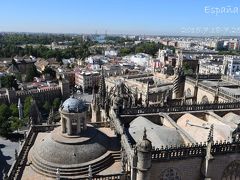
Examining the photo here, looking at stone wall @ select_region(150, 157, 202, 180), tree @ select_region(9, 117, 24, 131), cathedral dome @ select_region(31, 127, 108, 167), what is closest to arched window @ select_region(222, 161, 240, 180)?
stone wall @ select_region(150, 157, 202, 180)

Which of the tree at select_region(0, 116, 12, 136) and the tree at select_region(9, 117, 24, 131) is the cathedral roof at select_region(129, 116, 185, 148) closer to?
the tree at select_region(0, 116, 12, 136)

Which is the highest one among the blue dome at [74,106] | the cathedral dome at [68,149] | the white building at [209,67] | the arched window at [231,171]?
the blue dome at [74,106]

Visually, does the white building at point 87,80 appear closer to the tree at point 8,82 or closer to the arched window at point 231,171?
the tree at point 8,82

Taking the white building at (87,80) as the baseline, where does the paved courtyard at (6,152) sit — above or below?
below

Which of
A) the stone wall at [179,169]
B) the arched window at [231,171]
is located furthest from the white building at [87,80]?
the stone wall at [179,169]

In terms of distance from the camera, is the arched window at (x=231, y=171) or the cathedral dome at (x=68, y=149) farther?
the arched window at (x=231, y=171)

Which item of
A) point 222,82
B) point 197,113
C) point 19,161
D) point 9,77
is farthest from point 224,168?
point 9,77

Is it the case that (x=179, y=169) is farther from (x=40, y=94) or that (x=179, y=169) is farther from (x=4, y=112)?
(x=40, y=94)
